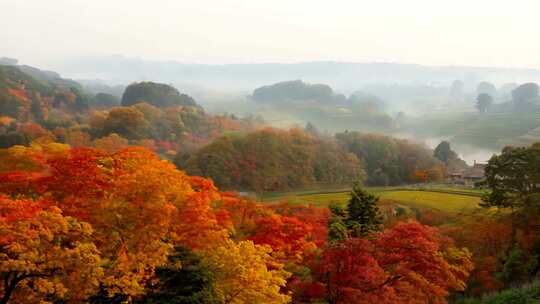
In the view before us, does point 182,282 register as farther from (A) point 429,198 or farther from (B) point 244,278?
(A) point 429,198

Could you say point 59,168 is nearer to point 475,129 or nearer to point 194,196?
point 194,196

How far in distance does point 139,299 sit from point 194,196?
5.31 m

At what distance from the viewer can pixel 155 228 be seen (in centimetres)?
1958

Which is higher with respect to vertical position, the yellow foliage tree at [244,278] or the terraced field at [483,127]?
the terraced field at [483,127]

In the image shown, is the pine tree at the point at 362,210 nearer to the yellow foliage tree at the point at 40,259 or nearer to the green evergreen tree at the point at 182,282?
the green evergreen tree at the point at 182,282

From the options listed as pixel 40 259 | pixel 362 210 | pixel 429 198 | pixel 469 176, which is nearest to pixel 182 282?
pixel 40 259

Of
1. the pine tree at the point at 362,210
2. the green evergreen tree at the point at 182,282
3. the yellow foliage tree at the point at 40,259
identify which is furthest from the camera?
the pine tree at the point at 362,210

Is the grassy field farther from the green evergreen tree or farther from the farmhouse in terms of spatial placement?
the green evergreen tree

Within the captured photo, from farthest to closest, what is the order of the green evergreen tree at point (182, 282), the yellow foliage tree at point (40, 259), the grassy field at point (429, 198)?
the grassy field at point (429, 198) < the green evergreen tree at point (182, 282) < the yellow foliage tree at point (40, 259)

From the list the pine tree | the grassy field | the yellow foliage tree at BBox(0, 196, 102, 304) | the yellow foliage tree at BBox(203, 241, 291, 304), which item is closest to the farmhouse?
the grassy field

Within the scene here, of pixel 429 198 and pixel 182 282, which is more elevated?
pixel 429 198

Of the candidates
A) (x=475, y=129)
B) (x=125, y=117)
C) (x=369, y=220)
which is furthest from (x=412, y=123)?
(x=369, y=220)

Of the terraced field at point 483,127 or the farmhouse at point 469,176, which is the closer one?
the farmhouse at point 469,176

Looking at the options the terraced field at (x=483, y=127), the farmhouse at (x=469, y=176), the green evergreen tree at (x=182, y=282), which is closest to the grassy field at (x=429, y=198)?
the farmhouse at (x=469, y=176)
